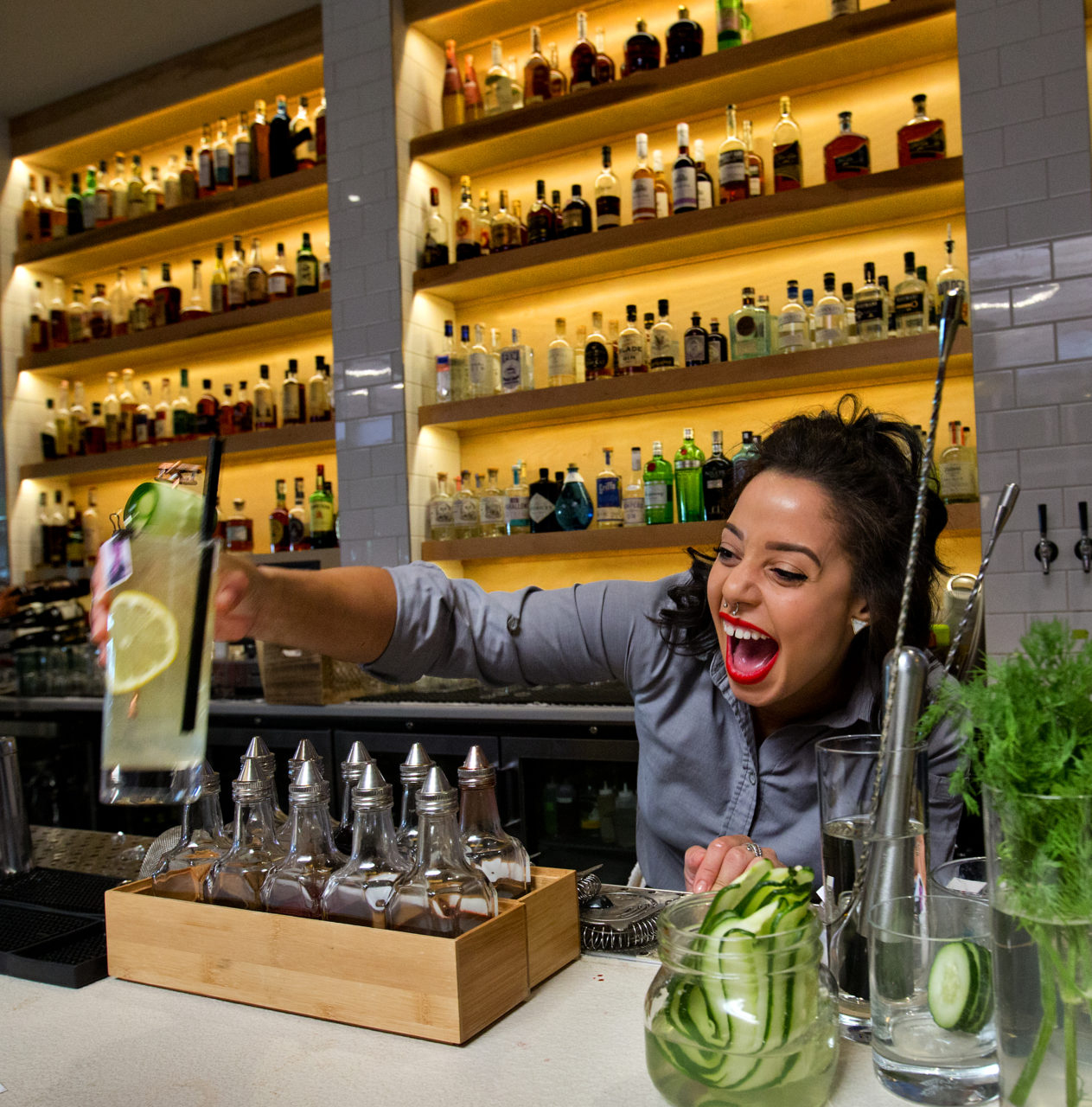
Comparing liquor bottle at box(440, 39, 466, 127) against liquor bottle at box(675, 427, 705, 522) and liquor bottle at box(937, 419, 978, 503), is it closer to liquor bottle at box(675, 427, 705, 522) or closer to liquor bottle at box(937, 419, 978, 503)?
liquor bottle at box(675, 427, 705, 522)

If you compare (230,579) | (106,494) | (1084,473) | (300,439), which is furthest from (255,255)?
(230,579)

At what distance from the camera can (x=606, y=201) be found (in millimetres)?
3012

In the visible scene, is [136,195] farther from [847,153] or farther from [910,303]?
[910,303]

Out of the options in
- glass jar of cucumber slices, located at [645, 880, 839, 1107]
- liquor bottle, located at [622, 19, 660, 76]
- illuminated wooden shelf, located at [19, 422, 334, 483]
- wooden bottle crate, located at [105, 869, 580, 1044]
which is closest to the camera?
glass jar of cucumber slices, located at [645, 880, 839, 1107]

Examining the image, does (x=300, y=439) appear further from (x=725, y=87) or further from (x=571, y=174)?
(x=725, y=87)

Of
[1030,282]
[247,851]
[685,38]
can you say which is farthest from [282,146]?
[247,851]

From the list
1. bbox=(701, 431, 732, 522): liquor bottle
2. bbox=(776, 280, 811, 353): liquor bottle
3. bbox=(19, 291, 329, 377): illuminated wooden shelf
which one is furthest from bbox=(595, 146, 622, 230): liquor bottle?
bbox=(19, 291, 329, 377): illuminated wooden shelf

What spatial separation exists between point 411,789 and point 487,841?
0.08 metres

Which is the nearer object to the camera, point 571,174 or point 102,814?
point 102,814

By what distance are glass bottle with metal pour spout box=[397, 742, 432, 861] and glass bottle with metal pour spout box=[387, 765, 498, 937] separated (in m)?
0.05

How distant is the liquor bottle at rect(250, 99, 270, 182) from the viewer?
3.68 m

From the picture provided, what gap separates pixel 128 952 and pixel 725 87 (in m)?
2.73

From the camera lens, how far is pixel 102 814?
3064mm

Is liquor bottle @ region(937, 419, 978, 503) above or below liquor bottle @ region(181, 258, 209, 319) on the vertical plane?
below
